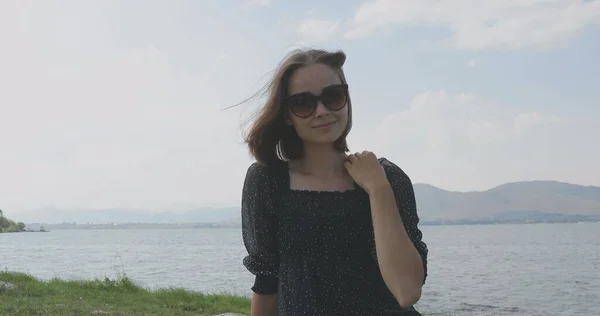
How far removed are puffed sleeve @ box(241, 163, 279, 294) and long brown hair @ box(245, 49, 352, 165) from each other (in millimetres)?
81

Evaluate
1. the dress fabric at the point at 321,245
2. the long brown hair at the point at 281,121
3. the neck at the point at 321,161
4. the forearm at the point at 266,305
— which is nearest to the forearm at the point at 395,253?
the dress fabric at the point at 321,245

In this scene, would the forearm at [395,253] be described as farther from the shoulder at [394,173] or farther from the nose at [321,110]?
the nose at [321,110]

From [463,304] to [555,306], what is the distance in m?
4.09

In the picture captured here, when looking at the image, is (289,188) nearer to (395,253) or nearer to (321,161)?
(321,161)

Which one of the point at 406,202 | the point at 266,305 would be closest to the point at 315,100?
the point at 406,202

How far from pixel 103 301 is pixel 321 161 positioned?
37.4 ft

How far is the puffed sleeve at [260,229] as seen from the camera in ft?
7.79

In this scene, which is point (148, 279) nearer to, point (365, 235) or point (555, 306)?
point (555, 306)

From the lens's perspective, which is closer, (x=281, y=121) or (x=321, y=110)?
(x=321, y=110)

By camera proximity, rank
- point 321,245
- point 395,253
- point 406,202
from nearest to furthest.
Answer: point 395,253
point 321,245
point 406,202

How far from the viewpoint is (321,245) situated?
7.38 ft

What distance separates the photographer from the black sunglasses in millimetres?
2396

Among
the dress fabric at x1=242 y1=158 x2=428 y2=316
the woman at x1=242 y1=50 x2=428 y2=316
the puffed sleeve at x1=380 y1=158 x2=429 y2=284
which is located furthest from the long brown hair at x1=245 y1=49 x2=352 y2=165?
the puffed sleeve at x1=380 y1=158 x2=429 y2=284

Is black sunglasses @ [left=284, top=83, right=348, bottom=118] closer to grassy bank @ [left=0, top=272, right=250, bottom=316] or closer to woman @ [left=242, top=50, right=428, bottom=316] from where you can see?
woman @ [left=242, top=50, right=428, bottom=316]
